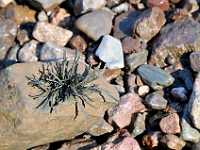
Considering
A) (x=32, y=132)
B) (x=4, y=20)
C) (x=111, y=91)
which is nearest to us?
(x=32, y=132)

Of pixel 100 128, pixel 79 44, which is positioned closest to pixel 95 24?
pixel 79 44

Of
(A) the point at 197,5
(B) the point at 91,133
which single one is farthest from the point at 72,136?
(A) the point at 197,5

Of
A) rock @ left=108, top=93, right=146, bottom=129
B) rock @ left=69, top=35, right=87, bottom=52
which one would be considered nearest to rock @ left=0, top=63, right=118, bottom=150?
rock @ left=108, top=93, right=146, bottom=129

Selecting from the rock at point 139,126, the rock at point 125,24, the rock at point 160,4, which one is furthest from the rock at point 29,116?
the rock at point 160,4

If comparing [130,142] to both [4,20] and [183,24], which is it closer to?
[183,24]

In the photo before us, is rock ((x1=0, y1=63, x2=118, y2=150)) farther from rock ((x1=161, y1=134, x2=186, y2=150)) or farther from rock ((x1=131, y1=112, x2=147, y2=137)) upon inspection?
rock ((x1=161, y1=134, x2=186, y2=150))

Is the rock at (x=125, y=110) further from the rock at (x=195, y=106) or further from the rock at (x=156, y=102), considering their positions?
the rock at (x=195, y=106)
